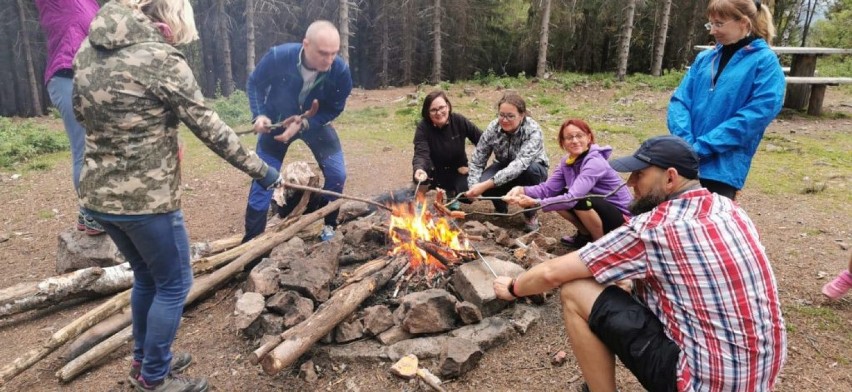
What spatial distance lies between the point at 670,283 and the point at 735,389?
492mm

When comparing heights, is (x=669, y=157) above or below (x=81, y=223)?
above

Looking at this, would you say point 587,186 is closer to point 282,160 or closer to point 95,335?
point 282,160

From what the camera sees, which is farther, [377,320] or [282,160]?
[282,160]

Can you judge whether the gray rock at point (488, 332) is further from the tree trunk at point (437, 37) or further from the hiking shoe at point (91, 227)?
the tree trunk at point (437, 37)

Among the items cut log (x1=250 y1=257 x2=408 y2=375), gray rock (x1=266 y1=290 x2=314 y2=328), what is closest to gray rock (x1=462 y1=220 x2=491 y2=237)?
cut log (x1=250 y1=257 x2=408 y2=375)

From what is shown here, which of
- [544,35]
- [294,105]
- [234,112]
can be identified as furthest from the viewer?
[544,35]

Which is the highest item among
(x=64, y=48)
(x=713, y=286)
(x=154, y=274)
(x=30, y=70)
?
(x=64, y=48)

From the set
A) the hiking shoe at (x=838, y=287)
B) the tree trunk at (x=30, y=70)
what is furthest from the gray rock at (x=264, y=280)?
the tree trunk at (x=30, y=70)

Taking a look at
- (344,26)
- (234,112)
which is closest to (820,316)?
(234,112)

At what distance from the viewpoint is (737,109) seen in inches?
129

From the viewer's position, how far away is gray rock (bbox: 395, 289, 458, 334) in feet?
10.7

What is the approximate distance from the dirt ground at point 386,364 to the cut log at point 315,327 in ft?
0.77

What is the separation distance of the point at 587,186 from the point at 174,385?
343cm

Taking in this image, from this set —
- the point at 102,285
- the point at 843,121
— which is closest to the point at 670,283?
the point at 102,285
